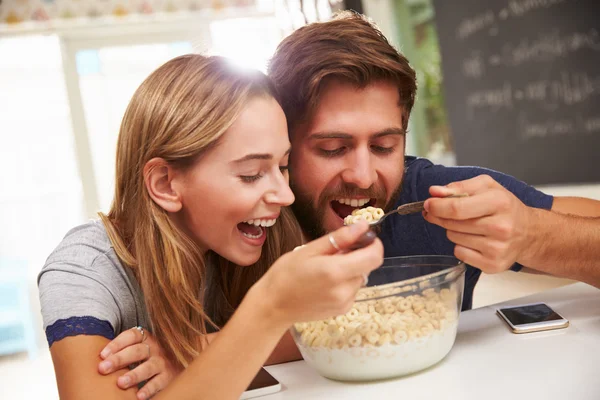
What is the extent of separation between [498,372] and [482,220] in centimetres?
23

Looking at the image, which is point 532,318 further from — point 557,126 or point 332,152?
point 557,126

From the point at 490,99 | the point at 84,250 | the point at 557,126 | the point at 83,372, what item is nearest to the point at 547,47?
the point at 557,126

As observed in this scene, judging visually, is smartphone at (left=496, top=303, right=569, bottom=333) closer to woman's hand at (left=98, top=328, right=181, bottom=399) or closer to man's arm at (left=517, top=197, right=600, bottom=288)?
man's arm at (left=517, top=197, right=600, bottom=288)

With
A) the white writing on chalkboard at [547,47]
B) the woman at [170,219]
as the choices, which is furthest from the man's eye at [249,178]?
the white writing on chalkboard at [547,47]

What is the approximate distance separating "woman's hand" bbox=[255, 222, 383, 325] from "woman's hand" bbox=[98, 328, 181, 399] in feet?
1.01

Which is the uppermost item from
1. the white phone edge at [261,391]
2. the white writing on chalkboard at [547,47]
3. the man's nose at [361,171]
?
the white writing on chalkboard at [547,47]

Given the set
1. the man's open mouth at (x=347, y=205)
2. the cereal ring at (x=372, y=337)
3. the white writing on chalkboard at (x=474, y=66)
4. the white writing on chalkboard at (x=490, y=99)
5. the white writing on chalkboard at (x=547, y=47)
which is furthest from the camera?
the white writing on chalkboard at (x=474, y=66)

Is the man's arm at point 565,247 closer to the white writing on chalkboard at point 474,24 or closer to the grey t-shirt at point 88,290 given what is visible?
the grey t-shirt at point 88,290

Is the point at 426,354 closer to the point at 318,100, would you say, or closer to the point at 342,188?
the point at 342,188

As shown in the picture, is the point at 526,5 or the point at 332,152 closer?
the point at 332,152

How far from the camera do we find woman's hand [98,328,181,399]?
0.91 metres

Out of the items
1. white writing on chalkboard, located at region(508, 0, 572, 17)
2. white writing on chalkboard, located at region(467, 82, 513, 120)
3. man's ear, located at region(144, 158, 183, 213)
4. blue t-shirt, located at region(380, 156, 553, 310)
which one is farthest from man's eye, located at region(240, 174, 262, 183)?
white writing on chalkboard, located at region(467, 82, 513, 120)

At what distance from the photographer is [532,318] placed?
1030mm

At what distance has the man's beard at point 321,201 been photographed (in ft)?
4.38
